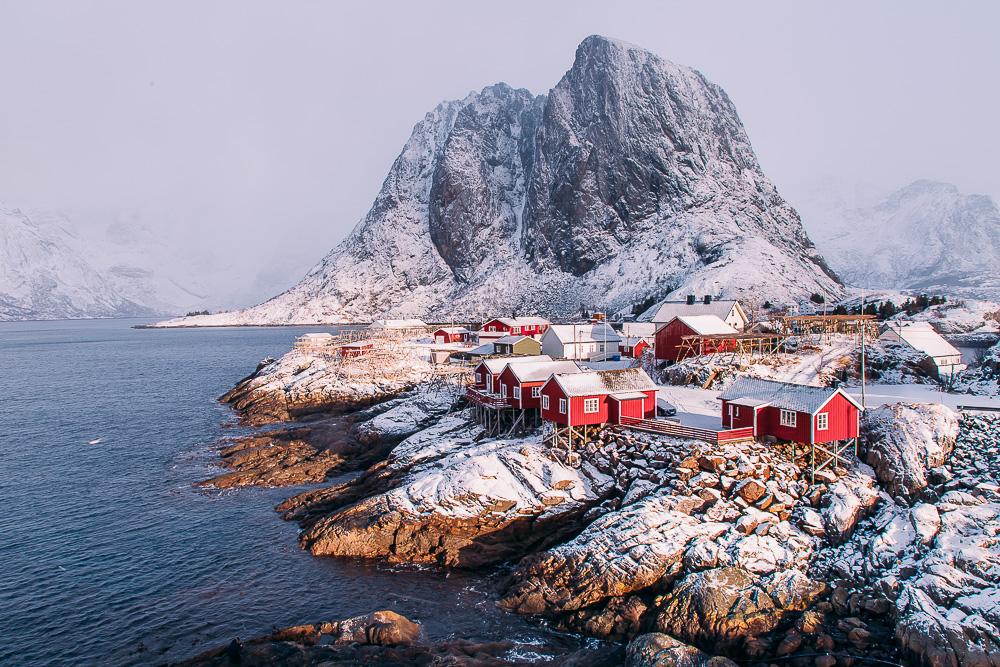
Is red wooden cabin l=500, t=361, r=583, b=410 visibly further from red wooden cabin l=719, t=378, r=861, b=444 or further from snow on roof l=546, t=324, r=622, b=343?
snow on roof l=546, t=324, r=622, b=343

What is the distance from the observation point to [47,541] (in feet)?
107

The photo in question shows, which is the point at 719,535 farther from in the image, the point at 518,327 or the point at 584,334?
the point at 518,327

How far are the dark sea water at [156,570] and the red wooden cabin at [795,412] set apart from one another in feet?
56.6

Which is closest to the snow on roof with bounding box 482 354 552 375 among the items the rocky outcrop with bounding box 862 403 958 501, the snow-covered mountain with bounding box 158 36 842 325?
the rocky outcrop with bounding box 862 403 958 501

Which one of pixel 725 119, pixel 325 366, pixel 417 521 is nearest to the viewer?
pixel 417 521

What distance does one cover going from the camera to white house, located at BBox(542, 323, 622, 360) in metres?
67.9

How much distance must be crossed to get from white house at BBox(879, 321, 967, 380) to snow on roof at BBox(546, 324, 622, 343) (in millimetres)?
27074

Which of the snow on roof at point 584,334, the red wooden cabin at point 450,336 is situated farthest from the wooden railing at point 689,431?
the red wooden cabin at point 450,336

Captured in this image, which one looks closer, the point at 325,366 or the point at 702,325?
the point at 702,325

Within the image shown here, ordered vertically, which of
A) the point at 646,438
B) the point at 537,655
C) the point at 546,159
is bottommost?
the point at 537,655

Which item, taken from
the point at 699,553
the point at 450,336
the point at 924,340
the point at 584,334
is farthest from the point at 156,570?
the point at 450,336

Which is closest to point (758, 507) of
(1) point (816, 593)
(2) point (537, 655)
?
(1) point (816, 593)

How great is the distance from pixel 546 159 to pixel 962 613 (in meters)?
190

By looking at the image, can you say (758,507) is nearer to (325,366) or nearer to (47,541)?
(47,541)
